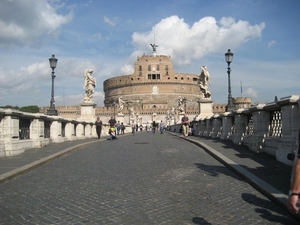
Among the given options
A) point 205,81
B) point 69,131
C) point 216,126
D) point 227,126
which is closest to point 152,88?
point 205,81

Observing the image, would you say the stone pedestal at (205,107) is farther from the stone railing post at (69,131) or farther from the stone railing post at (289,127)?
the stone railing post at (289,127)

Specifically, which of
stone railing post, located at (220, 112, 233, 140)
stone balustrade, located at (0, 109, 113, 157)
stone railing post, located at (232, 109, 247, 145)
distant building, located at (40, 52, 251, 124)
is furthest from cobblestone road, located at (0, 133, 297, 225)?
distant building, located at (40, 52, 251, 124)

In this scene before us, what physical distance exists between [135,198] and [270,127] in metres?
5.74

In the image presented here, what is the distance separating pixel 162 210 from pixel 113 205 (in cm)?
68

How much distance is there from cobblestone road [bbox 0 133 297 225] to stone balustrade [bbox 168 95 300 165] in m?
1.38

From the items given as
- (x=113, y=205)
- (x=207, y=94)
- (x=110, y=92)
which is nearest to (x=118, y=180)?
(x=113, y=205)

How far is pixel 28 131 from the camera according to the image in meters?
12.6

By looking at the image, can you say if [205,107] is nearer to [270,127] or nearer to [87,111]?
[87,111]

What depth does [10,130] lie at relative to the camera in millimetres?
10250

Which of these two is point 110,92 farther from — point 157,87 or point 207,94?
point 207,94

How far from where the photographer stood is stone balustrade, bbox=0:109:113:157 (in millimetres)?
10172

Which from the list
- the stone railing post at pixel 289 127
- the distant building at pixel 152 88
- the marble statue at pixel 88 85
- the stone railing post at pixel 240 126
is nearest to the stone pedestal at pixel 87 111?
the marble statue at pixel 88 85

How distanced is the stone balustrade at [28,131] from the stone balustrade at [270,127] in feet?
22.3

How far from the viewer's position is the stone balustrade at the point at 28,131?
10.2 m
